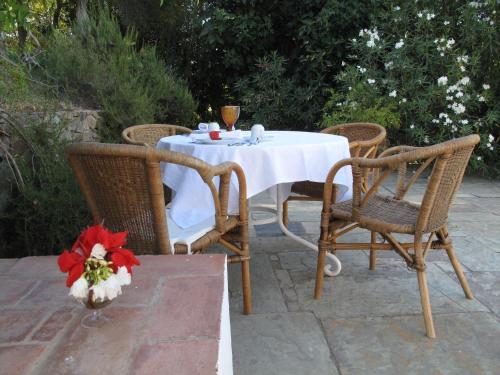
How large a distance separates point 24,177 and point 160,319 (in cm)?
181

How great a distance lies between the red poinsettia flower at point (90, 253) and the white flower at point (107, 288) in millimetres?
21

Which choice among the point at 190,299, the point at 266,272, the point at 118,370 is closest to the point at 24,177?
the point at 266,272

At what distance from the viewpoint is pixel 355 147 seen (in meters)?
2.56

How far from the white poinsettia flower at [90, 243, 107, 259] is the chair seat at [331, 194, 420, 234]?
1.27 meters

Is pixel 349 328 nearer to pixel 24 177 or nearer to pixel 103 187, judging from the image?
pixel 103 187

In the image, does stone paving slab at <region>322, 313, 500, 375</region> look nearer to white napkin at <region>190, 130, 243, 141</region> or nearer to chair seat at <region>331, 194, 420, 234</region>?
chair seat at <region>331, 194, 420, 234</region>

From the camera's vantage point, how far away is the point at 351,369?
1560mm

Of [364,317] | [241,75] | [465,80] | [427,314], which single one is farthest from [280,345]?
[241,75]

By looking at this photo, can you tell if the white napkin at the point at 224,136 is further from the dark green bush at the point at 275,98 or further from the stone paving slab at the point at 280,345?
the dark green bush at the point at 275,98

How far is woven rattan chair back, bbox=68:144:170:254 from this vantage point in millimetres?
1532

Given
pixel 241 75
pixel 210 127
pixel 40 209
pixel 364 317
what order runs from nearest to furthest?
pixel 364 317, pixel 40 209, pixel 210 127, pixel 241 75

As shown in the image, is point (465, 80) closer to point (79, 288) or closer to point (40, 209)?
point (40, 209)

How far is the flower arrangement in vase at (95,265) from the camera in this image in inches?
35.3

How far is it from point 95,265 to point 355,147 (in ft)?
6.35
